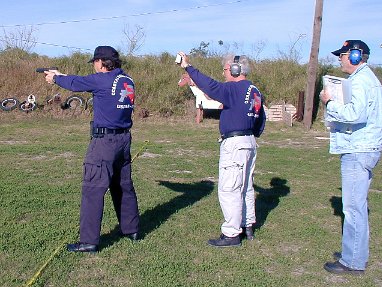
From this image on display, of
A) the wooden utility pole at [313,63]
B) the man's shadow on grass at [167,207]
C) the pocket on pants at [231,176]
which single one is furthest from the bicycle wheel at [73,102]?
the pocket on pants at [231,176]

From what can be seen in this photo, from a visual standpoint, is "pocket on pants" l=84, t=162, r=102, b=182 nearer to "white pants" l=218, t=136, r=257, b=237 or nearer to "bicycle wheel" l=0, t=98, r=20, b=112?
"white pants" l=218, t=136, r=257, b=237

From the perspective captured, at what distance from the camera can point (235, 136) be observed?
5031mm

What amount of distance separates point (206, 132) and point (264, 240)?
10004 mm

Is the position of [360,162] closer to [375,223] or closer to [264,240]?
[264,240]

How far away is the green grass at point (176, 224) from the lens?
175 inches

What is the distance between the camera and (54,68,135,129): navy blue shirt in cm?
471

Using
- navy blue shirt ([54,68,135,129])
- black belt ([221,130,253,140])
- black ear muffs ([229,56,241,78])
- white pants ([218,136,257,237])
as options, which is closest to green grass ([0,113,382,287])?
white pants ([218,136,257,237])

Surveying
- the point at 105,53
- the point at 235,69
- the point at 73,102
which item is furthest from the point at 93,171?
the point at 73,102

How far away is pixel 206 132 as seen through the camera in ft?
50.5

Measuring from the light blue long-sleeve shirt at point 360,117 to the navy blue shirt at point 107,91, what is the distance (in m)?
1.88

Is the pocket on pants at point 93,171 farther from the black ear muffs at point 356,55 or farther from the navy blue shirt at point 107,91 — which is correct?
the black ear muffs at point 356,55

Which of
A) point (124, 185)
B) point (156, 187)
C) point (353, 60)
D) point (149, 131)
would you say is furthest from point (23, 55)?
point (353, 60)

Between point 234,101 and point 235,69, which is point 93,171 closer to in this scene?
point 234,101

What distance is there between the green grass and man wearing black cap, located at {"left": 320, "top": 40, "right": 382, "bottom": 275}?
43 centimetres
